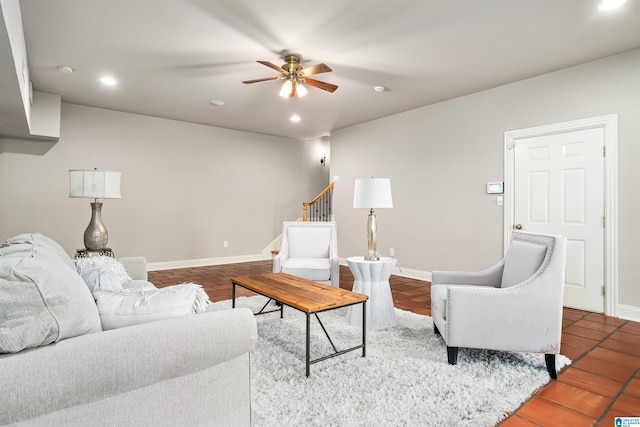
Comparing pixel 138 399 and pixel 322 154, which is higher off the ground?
pixel 322 154

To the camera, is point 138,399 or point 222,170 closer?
point 138,399

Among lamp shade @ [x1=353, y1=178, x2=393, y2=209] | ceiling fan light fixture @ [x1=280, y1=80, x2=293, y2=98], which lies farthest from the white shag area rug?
ceiling fan light fixture @ [x1=280, y1=80, x2=293, y2=98]

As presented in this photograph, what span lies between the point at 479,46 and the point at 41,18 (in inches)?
141

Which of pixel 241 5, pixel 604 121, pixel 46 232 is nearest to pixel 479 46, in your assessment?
pixel 604 121

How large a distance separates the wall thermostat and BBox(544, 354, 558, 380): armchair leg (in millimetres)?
2431

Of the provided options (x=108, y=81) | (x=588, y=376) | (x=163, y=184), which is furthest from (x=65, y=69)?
(x=588, y=376)

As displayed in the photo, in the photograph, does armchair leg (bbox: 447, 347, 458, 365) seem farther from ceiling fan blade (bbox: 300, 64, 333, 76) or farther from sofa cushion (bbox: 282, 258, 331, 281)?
ceiling fan blade (bbox: 300, 64, 333, 76)

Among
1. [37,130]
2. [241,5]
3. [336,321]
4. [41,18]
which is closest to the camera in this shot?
[241,5]

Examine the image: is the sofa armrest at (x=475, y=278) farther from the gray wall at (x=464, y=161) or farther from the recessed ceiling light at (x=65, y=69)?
the recessed ceiling light at (x=65, y=69)

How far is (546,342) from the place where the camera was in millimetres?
2066

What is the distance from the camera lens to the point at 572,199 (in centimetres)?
357

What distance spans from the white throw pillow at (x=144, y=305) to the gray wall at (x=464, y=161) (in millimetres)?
3804

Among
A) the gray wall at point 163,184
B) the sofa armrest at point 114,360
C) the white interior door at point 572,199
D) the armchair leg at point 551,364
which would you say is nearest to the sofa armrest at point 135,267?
the sofa armrest at point 114,360

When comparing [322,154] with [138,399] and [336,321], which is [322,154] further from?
[138,399]
